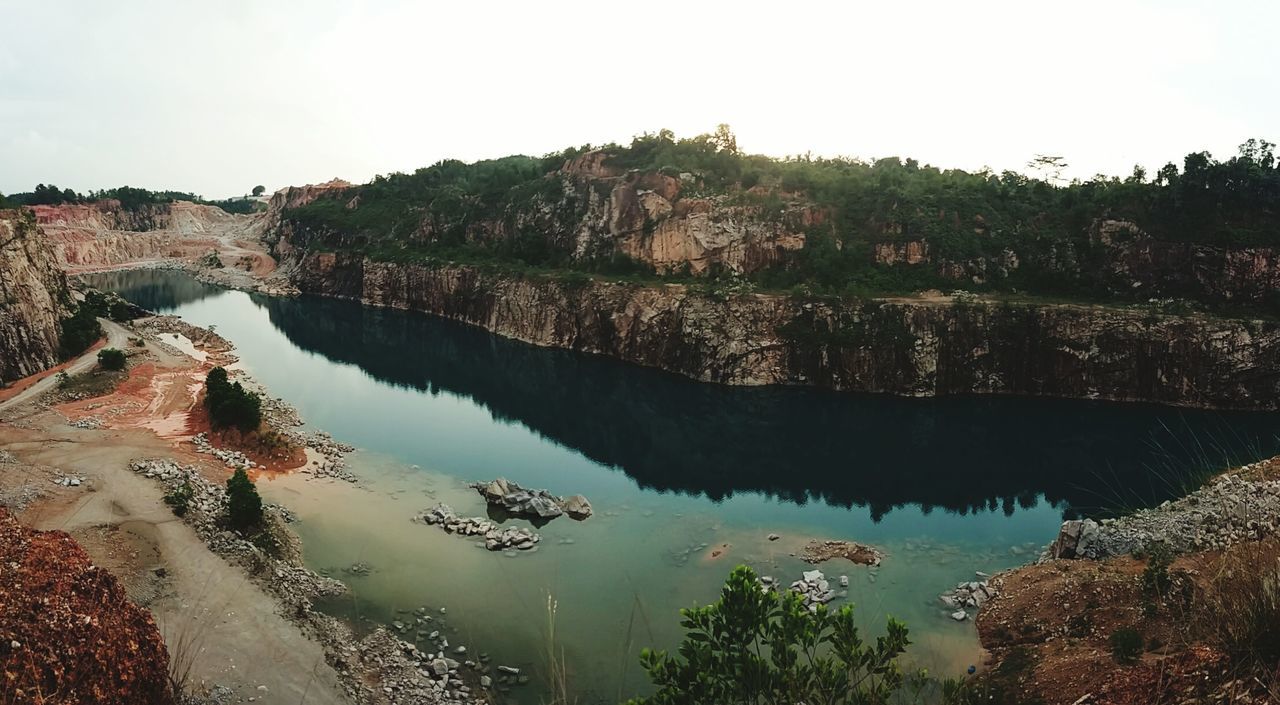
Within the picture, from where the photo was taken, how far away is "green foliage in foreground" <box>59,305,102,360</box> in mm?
49781

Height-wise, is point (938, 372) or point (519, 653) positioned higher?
point (938, 372)

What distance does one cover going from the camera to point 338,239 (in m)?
111

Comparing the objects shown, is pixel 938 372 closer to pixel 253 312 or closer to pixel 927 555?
pixel 927 555

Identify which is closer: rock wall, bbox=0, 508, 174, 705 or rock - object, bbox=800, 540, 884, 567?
rock wall, bbox=0, 508, 174, 705

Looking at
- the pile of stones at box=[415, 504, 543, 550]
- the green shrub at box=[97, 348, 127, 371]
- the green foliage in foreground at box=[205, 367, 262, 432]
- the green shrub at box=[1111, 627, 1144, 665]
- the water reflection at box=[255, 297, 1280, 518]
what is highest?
the green shrub at box=[97, 348, 127, 371]

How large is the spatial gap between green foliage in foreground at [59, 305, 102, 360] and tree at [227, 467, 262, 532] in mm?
33596

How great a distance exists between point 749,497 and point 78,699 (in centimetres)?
2929

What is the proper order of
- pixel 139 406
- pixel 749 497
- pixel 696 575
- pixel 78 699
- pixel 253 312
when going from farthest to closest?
pixel 253 312 → pixel 139 406 → pixel 749 497 → pixel 696 575 → pixel 78 699

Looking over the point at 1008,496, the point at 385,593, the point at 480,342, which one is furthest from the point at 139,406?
the point at 1008,496

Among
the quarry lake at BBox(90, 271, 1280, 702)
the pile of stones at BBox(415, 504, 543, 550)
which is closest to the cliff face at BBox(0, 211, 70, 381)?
the quarry lake at BBox(90, 271, 1280, 702)

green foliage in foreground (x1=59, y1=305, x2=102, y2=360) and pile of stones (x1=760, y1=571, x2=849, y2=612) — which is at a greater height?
green foliage in foreground (x1=59, y1=305, x2=102, y2=360)

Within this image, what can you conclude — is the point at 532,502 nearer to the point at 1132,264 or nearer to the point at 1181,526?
the point at 1181,526

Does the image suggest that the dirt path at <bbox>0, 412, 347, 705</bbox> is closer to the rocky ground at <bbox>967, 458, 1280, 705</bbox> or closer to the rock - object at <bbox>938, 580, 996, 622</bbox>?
the rocky ground at <bbox>967, 458, 1280, 705</bbox>

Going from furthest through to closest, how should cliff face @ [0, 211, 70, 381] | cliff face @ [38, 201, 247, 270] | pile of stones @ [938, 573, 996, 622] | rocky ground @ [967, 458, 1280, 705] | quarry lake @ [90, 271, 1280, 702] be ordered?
cliff face @ [38, 201, 247, 270]
cliff face @ [0, 211, 70, 381]
pile of stones @ [938, 573, 996, 622]
quarry lake @ [90, 271, 1280, 702]
rocky ground @ [967, 458, 1280, 705]
